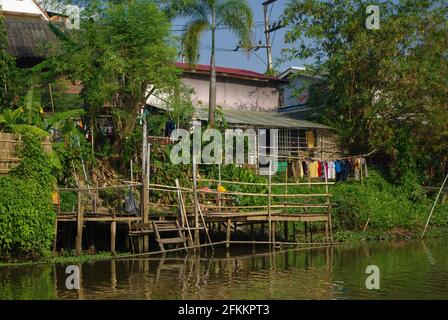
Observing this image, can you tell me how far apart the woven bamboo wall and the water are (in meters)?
2.63

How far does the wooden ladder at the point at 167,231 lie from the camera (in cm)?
1936

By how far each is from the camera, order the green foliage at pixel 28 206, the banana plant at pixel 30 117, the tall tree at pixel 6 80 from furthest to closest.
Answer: the tall tree at pixel 6 80, the banana plant at pixel 30 117, the green foliage at pixel 28 206

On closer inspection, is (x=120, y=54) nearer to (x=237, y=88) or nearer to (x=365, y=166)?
(x=237, y=88)

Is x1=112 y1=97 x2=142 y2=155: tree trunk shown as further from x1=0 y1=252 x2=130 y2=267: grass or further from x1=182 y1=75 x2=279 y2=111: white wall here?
x1=0 y1=252 x2=130 y2=267: grass

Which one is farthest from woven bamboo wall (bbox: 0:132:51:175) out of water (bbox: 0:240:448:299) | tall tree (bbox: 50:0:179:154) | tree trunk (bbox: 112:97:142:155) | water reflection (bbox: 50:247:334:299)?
tree trunk (bbox: 112:97:142:155)

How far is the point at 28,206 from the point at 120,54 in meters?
7.81

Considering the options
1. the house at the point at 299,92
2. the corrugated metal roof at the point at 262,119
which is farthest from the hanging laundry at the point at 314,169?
the house at the point at 299,92

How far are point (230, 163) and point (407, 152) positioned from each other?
7.97 m

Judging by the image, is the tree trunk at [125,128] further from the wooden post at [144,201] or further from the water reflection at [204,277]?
the water reflection at [204,277]

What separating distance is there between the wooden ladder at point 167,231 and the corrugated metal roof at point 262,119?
7.28 metres

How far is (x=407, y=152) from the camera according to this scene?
29.5 meters
